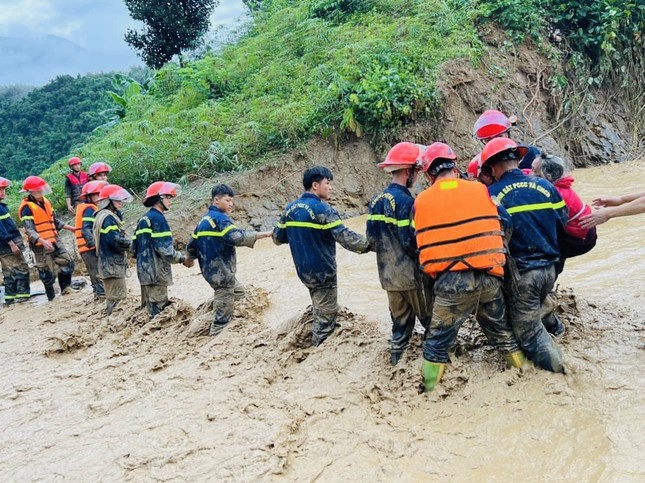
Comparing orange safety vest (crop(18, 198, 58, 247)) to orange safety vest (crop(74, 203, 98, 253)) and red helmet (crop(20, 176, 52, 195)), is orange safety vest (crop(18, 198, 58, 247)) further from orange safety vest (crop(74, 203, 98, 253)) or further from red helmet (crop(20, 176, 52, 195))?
orange safety vest (crop(74, 203, 98, 253))

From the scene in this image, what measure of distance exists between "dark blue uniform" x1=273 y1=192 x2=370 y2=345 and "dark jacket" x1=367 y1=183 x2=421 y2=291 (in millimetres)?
421

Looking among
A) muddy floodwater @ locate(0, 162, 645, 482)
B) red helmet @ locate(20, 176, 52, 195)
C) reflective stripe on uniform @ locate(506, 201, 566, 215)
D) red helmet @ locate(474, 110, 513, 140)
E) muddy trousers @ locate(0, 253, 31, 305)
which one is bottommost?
muddy floodwater @ locate(0, 162, 645, 482)

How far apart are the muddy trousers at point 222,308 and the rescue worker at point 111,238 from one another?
1.65 meters

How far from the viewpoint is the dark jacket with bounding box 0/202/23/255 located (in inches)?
331

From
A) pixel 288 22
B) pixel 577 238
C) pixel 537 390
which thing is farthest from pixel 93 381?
pixel 288 22

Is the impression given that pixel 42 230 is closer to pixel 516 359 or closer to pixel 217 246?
pixel 217 246

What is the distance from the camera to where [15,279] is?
884cm

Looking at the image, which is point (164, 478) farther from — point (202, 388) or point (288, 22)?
point (288, 22)

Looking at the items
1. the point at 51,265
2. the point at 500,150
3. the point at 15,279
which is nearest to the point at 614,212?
the point at 500,150

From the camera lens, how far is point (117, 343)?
628 centimetres

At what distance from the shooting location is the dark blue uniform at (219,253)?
560cm

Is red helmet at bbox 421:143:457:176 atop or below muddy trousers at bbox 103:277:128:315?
atop

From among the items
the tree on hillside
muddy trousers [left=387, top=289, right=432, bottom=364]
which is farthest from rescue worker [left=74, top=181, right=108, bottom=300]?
the tree on hillside

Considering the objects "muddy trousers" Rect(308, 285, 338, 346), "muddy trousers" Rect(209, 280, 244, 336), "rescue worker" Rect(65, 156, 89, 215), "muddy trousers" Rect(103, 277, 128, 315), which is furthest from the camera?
"rescue worker" Rect(65, 156, 89, 215)
